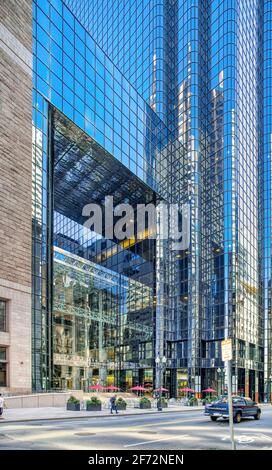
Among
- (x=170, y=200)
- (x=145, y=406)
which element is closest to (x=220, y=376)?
(x=170, y=200)

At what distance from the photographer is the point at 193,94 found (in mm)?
80250

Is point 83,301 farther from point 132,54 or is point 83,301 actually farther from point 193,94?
point 132,54

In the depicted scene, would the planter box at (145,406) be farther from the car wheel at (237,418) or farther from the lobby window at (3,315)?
the car wheel at (237,418)

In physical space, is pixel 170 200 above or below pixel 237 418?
above

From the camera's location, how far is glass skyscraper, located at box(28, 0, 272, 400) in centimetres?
5925

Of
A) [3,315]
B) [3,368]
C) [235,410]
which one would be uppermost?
[3,315]

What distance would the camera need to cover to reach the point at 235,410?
88.1 feet

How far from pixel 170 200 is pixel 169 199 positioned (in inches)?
23.6

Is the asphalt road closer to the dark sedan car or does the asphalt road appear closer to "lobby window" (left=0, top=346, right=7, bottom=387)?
the dark sedan car

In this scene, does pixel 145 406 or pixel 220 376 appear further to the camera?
pixel 220 376

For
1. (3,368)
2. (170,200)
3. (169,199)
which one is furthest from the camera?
(170,200)

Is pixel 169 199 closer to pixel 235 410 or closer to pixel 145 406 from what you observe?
pixel 145 406

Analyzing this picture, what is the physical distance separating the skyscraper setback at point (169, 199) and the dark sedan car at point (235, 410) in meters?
30.4

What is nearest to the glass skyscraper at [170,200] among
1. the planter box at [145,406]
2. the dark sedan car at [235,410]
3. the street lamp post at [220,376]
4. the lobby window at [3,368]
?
the street lamp post at [220,376]
